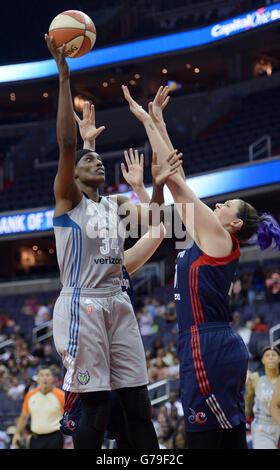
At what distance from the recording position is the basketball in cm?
448

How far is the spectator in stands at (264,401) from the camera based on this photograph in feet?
24.3

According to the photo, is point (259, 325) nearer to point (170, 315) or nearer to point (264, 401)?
point (170, 315)

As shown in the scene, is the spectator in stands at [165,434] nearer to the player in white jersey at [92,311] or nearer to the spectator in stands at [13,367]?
the player in white jersey at [92,311]

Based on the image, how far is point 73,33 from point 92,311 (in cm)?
193

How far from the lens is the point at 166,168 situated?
4.06 metres

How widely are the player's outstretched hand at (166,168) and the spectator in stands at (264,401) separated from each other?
13.7 ft

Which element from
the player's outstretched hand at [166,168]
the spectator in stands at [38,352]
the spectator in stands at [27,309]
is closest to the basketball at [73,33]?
the player's outstretched hand at [166,168]

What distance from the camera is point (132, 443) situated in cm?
405

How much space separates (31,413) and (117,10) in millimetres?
23481

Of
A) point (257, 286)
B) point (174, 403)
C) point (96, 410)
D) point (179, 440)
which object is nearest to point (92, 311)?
point (96, 410)

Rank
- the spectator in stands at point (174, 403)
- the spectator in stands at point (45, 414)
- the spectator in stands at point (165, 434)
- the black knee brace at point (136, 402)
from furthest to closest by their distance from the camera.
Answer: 1. the spectator in stands at point (174, 403)
2. the spectator in stands at point (165, 434)
3. the spectator in stands at point (45, 414)
4. the black knee brace at point (136, 402)

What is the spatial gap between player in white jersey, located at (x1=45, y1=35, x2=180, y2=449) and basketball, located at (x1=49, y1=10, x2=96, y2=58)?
0.41m

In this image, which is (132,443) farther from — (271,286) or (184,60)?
(184,60)
